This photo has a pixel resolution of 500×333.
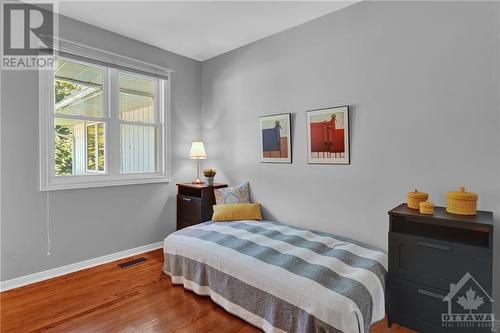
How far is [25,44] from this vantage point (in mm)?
2514

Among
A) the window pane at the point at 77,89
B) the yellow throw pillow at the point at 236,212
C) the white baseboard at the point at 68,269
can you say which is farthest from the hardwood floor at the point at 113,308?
the window pane at the point at 77,89

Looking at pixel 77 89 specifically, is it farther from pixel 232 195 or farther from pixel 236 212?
pixel 236 212

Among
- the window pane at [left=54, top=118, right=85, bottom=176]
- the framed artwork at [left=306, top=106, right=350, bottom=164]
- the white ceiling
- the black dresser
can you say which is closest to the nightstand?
the window pane at [left=54, top=118, right=85, bottom=176]

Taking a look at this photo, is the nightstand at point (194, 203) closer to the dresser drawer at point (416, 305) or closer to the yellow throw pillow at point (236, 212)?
the yellow throw pillow at point (236, 212)

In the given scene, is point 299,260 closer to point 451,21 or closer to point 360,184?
point 360,184

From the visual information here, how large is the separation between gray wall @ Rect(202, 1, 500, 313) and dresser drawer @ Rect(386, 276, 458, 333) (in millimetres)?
482

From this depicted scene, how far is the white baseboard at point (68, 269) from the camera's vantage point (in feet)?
8.09

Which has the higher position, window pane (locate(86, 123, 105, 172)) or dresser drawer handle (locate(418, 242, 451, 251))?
window pane (locate(86, 123, 105, 172))

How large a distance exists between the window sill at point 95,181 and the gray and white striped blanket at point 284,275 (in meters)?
1.07

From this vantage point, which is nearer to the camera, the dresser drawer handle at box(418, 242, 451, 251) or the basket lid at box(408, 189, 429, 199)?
the dresser drawer handle at box(418, 242, 451, 251)

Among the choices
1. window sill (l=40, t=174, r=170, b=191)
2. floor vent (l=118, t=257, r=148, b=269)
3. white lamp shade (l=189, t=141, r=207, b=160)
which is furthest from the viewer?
white lamp shade (l=189, t=141, r=207, b=160)

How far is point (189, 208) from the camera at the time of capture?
3520 millimetres

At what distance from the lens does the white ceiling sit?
2518 millimetres

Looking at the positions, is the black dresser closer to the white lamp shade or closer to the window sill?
the white lamp shade
